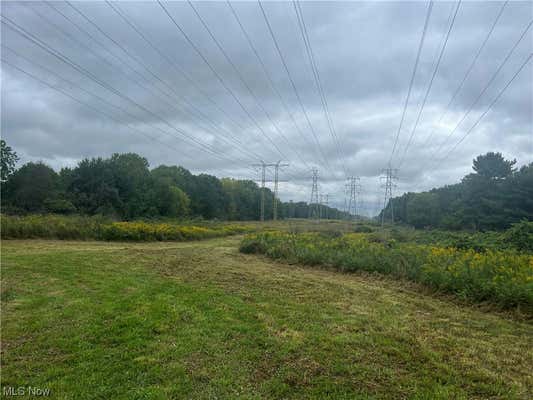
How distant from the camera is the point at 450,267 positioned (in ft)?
23.5

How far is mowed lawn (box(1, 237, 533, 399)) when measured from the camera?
2957 millimetres

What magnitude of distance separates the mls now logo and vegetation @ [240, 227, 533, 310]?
23.7 feet

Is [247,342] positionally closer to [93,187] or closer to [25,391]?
[25,391]

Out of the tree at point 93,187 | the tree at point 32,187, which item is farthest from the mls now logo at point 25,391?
the tree at point 32,187

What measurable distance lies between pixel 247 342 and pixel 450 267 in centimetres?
567

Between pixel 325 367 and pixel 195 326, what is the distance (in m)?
2.01

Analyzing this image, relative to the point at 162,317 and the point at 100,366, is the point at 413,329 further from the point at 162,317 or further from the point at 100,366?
the point at 100,366

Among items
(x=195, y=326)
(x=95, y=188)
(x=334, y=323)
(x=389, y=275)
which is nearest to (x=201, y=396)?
(x=195, y=326)

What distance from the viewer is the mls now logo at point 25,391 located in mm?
2697

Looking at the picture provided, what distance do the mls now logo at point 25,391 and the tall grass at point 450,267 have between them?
23.6ft

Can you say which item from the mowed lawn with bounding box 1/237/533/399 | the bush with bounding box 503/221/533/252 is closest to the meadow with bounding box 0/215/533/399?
the mowed lawn with bounding box 1/237/533/399

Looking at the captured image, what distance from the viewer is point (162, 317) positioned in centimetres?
461

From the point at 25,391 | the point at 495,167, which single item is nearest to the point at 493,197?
the point at 495,167

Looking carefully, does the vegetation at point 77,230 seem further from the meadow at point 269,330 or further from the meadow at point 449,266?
the meadow at point 449,266
